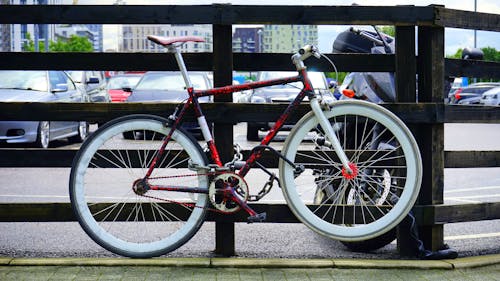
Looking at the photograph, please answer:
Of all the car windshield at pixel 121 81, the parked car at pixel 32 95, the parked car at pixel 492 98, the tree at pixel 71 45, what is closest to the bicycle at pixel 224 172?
the parked car at pixel 32 95

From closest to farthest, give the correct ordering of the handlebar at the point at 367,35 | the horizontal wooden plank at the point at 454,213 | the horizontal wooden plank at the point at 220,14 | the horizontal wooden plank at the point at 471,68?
the horizontal wooden plank at the point at 220,14 → the horizontal wooden plank at the point at 454,213 → the horizontal wooden plank at the point at 471,68 → the handlebar at the point at 367,35

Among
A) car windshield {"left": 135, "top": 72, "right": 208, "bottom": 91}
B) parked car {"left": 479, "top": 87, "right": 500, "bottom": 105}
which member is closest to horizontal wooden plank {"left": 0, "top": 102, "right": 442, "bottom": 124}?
car windshield {"left": 135, "top": 72, "right": 208, "bottom": 91}

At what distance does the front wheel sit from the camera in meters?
4.90

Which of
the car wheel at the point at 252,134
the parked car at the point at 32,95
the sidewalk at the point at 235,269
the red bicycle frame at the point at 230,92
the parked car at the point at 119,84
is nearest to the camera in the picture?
the sidewalk at the point at 235,269

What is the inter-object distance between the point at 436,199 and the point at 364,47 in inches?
59.7

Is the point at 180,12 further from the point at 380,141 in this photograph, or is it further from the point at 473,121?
the point at 473,121

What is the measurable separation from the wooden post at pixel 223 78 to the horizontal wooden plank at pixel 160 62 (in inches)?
3.6

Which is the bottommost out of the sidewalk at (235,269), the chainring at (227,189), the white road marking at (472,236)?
the white road marking at (472,236)

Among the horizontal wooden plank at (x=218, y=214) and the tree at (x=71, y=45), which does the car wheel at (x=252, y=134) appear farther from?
the tree at (x=71, y=45)

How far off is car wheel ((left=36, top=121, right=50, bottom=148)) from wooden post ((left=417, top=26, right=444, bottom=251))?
10.4 metres

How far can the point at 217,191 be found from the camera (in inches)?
196

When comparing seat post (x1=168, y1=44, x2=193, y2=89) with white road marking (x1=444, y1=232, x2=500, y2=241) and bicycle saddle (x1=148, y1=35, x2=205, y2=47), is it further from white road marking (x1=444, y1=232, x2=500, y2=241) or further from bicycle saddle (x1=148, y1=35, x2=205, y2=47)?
white road marking (x1=444, y1=232, x2=500, y2=241)

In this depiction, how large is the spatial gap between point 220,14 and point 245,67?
45 centimetres

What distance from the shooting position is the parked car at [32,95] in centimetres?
1429
